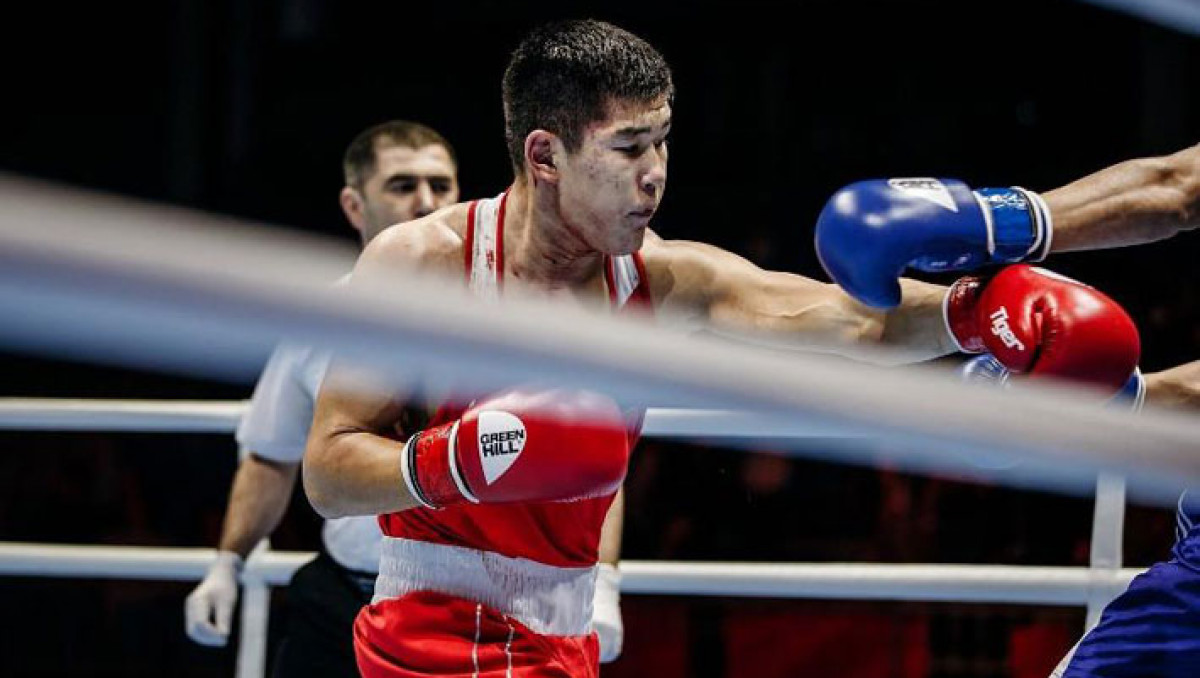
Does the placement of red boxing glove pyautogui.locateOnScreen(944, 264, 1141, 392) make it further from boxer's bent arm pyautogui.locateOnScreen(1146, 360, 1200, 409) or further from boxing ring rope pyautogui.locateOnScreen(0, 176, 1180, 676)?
boxing ring rope pyautogui.locateOnScreen(0, 176, 1180, 676)

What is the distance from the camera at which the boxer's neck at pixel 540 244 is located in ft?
5.66

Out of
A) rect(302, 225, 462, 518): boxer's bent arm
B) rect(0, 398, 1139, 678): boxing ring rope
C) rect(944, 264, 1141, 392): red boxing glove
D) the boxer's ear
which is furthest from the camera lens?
rect(0, 398, 1139, 678): boxing ring rope

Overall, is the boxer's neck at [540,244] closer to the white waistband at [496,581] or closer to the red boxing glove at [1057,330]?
the white waistband at [496,581]

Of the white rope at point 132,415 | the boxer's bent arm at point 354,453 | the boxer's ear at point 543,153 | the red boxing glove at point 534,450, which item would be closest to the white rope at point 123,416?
the white rope at point 132,415

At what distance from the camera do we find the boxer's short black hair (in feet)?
5.36

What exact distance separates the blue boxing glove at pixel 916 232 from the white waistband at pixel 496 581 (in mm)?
518

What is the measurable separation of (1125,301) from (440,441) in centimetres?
317

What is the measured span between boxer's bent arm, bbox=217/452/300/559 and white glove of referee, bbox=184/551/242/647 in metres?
0.04

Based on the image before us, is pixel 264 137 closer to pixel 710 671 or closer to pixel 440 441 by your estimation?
pixel 710 671

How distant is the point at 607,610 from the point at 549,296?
550mm

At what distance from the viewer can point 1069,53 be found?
4812 mm

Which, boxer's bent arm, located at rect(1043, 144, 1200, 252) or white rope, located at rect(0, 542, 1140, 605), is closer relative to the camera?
boxer's bent arm, located at rect(1043, 144, 1200, 252)

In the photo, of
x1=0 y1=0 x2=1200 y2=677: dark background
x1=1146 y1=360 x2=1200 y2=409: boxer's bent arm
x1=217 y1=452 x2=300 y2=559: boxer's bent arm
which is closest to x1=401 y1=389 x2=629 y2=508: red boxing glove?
x1=1146 y1=360 x2=1200 y2=409: boxer's bent arm

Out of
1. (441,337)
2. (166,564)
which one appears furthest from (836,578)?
(441,337)
